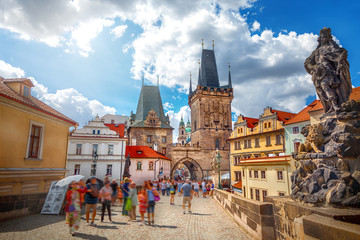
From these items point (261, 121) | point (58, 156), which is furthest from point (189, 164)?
A: point (58, 156)

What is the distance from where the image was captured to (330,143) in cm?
406

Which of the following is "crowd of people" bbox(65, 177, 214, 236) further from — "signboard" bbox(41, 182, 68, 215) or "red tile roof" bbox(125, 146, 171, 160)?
"red tile roof" bbox(125, 146, 171, 160)

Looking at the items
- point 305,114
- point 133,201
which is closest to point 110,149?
point 305,114

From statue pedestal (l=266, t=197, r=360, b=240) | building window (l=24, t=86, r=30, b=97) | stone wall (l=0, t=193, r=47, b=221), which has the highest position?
building window (l=24, t=86, r=30, b=97)

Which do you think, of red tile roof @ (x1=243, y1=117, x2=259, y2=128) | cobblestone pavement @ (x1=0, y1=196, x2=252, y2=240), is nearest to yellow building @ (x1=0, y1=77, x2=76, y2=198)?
cobblestone pavement @ (x1=0, y1=196, x2=252, y2=240)

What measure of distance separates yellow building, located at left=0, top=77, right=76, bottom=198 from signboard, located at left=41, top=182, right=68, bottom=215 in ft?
2.55

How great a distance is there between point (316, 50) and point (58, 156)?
13.9 m

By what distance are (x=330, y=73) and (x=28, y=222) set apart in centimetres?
A: 877

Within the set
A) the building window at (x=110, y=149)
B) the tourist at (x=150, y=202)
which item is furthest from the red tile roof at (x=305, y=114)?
the building window at (x=110, y=149)

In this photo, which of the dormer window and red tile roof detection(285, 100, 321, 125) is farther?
red tile roof detection(285, 100, 321, 125)

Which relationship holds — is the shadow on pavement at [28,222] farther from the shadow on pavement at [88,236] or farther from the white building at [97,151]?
the white building at [97,151]

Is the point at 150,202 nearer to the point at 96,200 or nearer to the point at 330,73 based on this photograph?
the point at 96,200

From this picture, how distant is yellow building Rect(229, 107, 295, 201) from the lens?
18.8m

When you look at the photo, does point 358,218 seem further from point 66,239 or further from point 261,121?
point 261,121
